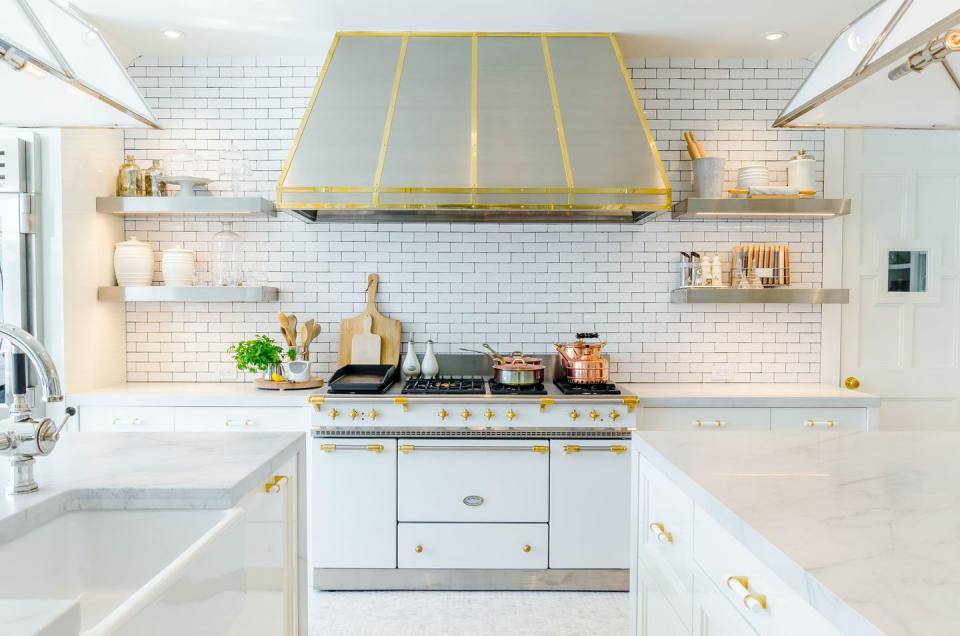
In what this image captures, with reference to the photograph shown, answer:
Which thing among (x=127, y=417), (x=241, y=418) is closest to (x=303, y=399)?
(x=241, y=418)

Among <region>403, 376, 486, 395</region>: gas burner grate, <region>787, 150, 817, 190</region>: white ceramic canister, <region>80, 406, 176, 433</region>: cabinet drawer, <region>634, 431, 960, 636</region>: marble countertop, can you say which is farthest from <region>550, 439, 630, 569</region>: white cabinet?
<region>80, 406, 176, 433</region>: cabinet drawer

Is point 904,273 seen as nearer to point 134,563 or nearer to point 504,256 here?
point 504,256

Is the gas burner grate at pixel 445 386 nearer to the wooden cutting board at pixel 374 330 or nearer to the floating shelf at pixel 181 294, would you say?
the wooden cutting board at pixel 374 330

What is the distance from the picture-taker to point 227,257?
12.5 feet

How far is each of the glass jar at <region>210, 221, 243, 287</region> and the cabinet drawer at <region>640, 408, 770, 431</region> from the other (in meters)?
2.44

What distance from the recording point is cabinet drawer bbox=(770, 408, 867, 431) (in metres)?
3.29

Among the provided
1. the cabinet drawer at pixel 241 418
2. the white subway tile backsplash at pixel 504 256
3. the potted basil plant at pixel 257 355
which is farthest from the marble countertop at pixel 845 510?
the potted basil plant at pixel 257 355

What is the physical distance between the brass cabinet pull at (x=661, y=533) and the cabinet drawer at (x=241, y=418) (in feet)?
6.55

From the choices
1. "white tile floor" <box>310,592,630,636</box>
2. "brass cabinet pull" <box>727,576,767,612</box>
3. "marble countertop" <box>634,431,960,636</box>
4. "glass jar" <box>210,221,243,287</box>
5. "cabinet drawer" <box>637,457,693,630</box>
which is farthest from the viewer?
"glass jar" <box>210,221,243,287</box>

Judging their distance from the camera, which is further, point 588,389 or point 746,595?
point 588,389

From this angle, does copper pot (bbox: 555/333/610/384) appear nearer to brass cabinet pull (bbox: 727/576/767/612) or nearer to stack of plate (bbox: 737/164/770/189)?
stack of plate (bbox: 737/164/770/189)

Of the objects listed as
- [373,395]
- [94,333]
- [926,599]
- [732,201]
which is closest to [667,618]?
[926,599]

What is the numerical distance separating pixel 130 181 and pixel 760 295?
360cm

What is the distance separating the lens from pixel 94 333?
3.57m
